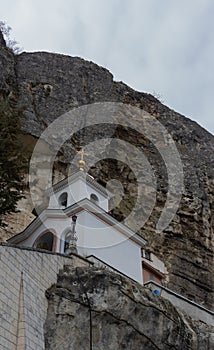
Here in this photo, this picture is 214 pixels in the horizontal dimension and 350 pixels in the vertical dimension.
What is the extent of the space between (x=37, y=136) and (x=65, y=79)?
7053 millimetres

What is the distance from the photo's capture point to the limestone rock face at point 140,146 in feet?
85.1

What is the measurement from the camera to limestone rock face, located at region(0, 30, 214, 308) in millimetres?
25953

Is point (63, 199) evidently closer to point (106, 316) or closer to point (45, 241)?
point (45, 241)

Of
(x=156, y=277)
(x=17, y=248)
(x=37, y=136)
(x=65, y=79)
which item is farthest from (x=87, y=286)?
(x=65, y=79)

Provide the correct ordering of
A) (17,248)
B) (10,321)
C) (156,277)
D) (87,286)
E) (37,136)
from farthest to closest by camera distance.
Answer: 1. (37,136)
2. (156,277)
3. (87,286)
4. (17,248)
5. (10,321)

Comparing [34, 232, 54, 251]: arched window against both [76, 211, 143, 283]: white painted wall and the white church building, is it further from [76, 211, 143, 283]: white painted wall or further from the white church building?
[76, 211, 143, 283]: white painted wall

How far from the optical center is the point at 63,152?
25.6m

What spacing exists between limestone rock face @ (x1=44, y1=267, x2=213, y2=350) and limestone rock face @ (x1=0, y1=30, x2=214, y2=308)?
879 centimetres

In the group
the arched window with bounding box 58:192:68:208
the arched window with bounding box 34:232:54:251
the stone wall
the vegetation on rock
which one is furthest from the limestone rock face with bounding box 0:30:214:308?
the stone wall

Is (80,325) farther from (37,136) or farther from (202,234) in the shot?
(202,234)

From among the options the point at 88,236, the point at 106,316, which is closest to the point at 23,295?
the point at 106,316

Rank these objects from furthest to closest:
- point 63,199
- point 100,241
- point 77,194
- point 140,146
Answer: point 140,146
point 63,199
point 77,194
point 100,241

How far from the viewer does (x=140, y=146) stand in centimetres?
3080

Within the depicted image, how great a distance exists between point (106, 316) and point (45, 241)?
664 centimetres
